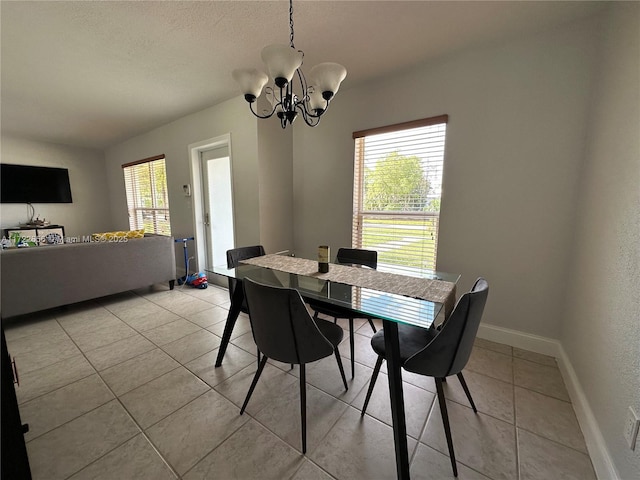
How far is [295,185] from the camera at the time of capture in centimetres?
339

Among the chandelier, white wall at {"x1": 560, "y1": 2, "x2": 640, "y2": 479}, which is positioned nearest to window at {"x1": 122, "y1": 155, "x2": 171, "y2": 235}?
the chandelier

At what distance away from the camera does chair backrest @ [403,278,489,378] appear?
1.09 m

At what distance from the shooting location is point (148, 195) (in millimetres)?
4945

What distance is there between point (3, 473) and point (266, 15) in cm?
256

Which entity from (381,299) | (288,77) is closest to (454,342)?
(381,299)

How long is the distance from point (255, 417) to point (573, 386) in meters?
1.97

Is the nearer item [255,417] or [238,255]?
[255,417]

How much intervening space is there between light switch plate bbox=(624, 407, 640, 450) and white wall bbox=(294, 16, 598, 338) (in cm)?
122

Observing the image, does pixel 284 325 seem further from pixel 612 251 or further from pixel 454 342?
pixel 612 251

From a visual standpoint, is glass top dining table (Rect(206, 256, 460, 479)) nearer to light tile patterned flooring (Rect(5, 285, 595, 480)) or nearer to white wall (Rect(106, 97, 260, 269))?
light tile patterned flooring (Rect(5, 285, 595, 480))

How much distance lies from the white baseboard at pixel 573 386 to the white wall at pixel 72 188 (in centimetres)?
760

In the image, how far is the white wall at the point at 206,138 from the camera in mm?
3061

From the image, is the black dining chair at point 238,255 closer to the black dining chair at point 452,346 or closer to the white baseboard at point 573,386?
the black dining chair at point 452,346

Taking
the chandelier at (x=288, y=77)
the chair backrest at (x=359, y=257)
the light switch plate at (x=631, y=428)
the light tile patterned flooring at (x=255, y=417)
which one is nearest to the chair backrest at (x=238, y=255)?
the light tile patterned flooring at (x=255, y=417)
